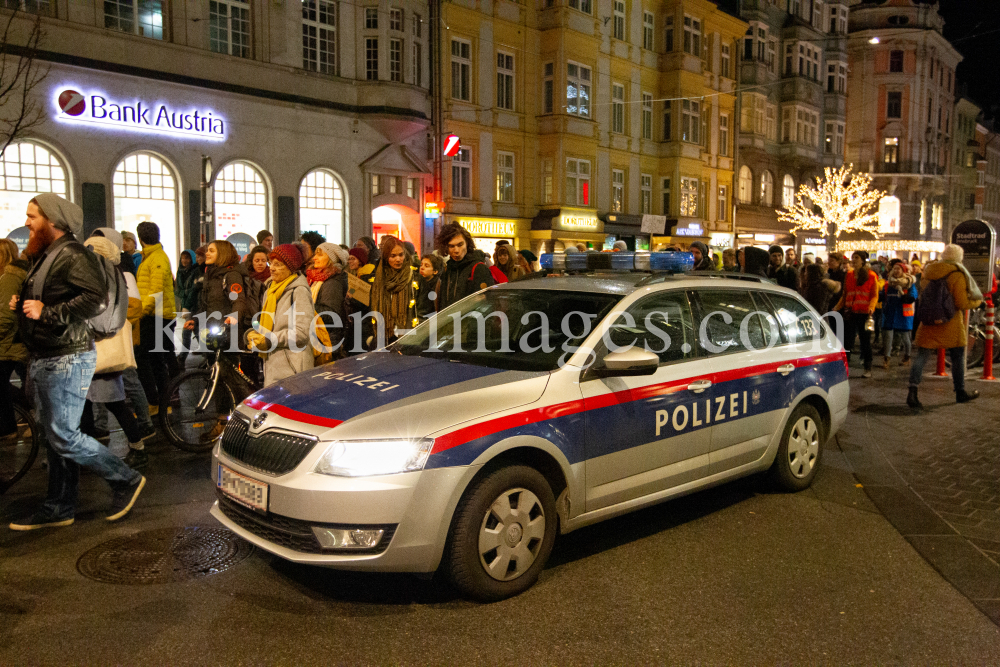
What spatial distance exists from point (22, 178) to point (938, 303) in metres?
16.5

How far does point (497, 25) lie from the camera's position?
26.3 meters

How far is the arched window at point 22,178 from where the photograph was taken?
1594 centimetres

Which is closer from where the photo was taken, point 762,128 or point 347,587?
point 347,587

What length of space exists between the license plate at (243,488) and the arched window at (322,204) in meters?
17.4

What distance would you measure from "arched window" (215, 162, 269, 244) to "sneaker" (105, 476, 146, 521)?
49.5 feet

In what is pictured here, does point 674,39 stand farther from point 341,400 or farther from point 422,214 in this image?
point 341,400

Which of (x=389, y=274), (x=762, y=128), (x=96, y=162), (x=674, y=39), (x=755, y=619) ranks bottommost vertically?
(x=755, y=619)

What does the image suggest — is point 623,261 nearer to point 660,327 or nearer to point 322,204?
point 660,327

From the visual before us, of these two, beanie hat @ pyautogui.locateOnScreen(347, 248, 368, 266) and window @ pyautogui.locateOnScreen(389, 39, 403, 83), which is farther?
window @ pyautogui.locateOnScreen(389, 39, 403, 83)

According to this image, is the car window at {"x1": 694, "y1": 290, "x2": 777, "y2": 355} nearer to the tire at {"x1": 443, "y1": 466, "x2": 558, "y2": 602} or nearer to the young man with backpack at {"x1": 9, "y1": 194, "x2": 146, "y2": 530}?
the tire at {"x1": 443, "y1": 466, "x2": 558, "y2": 602}

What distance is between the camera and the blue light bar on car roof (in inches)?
222

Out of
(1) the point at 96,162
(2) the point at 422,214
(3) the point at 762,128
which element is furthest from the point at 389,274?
(3) the point at 762,128

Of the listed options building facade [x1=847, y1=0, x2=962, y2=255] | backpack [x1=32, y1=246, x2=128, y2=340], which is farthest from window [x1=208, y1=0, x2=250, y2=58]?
building facade [x1=847, y1=0, x2=962, y2=255]

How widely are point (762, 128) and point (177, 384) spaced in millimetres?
38978
